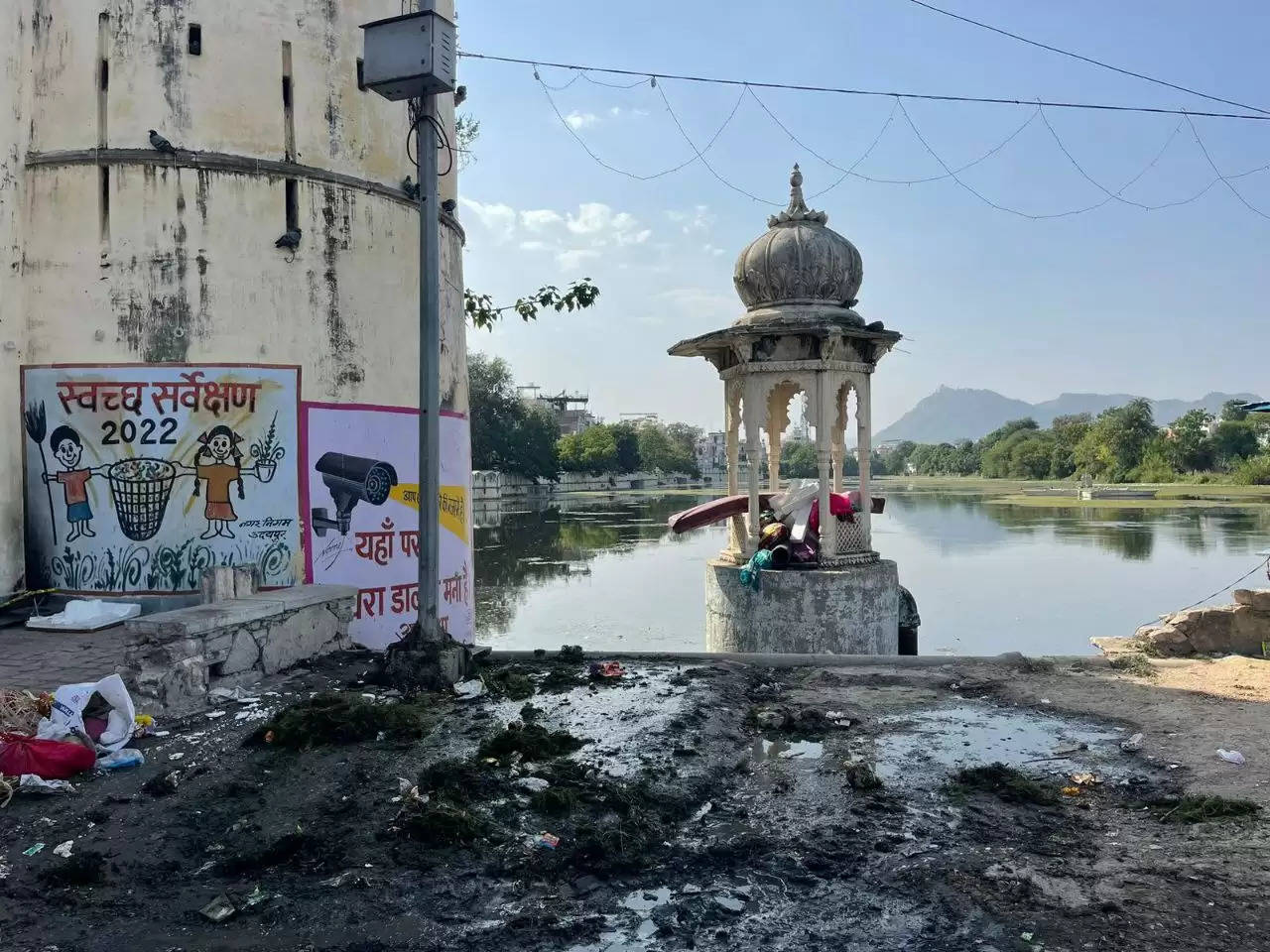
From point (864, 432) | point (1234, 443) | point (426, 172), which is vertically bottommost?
point (864, 432)

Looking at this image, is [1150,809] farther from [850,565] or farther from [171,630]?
[850,565]

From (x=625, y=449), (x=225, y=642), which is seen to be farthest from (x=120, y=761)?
(x=625, y=449)

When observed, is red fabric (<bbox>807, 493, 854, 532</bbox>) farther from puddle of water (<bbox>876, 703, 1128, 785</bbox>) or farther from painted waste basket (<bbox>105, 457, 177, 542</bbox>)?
painted waste basket (<bbox>105, 457, 177, 542</bbox>)

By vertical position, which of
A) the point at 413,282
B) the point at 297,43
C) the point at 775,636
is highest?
the point at 297,43

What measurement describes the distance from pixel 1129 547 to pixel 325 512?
32.4 meters

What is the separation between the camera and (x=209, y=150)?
991 centimetres

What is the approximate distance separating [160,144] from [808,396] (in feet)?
25.7

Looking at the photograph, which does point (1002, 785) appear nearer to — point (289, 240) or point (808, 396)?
point (808, 396)

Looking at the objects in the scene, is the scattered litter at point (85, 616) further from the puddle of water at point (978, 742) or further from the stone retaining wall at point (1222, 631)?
the stone retaining wall at point (1222, 631)

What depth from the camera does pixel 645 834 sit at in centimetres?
480

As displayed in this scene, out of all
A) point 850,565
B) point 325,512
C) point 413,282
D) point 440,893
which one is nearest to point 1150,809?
point 440,893

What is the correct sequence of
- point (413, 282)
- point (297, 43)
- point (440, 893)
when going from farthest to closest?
point (413, 282) → point (297, 43) → point (440, 893)

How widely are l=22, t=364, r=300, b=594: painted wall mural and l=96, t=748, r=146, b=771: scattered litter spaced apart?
417cm

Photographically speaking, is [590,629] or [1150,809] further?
[590,629]
